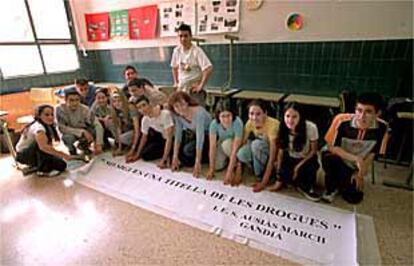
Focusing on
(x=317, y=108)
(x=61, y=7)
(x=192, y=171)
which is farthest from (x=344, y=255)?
(x=61, y=7)

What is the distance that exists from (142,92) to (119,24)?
80.9 inches

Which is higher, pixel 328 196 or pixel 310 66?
pixel 310 66

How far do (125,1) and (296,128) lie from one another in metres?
3.35

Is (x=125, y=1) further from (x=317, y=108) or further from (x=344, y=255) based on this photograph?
(x=344, y=255)

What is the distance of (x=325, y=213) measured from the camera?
187cm

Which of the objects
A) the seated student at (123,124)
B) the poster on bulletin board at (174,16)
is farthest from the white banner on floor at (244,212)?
the poster on bulletin board at (174,16)

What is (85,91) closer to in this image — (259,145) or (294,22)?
(259,145)

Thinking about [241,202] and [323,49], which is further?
[323,49]

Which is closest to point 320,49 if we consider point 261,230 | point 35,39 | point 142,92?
point 142,92

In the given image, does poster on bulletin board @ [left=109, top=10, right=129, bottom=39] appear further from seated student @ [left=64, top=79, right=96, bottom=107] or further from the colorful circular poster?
the colorful circular poster

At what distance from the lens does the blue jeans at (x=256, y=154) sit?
219 centimetres

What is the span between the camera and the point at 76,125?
2889 mm

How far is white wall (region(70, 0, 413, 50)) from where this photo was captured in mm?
2520

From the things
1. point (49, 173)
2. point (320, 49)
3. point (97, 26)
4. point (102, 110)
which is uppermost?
point (97, 26)
